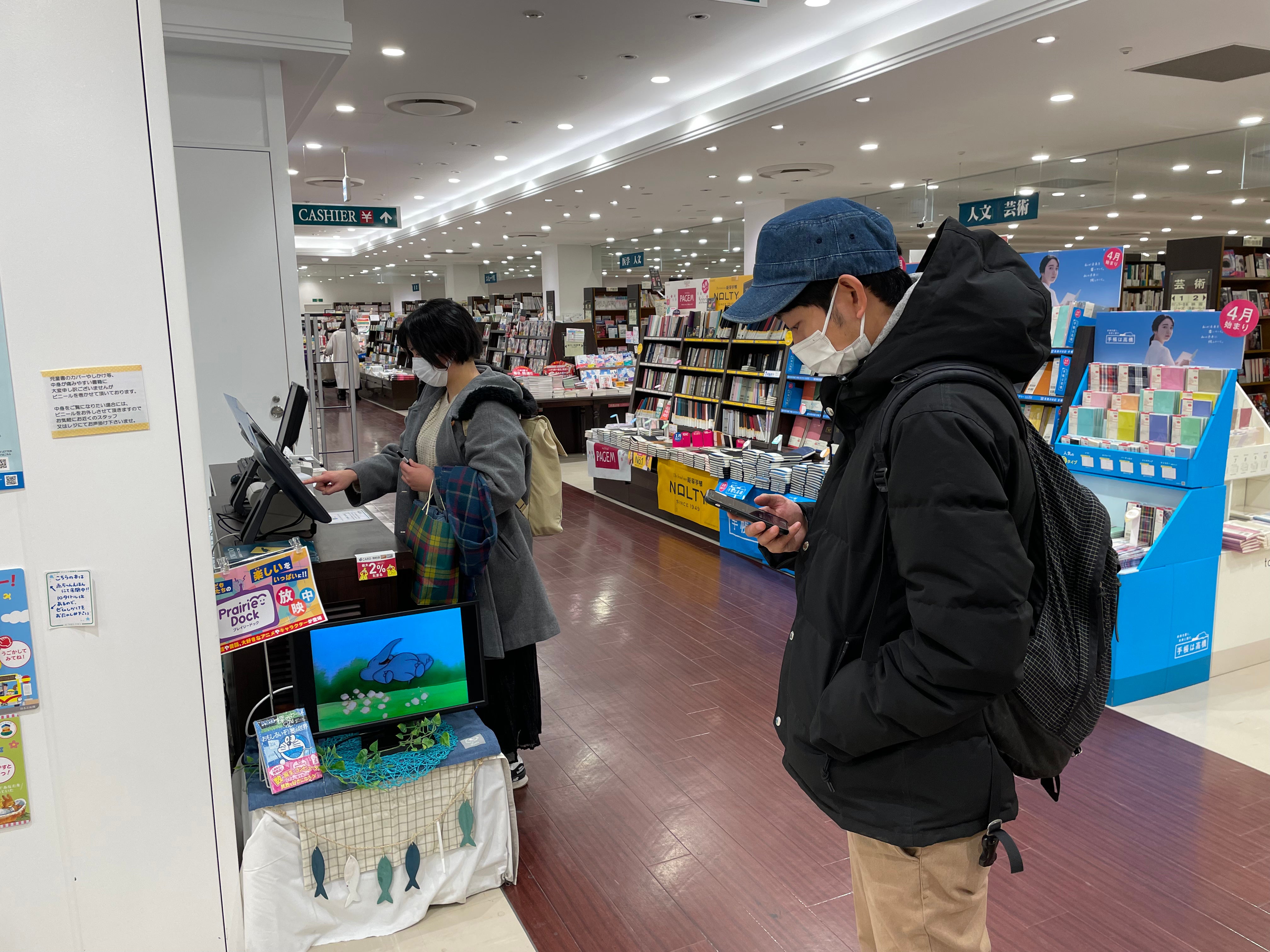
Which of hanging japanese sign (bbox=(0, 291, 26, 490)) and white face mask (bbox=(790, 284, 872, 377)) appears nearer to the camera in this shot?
white face mask (bbox=(790, 284, 872, 377))

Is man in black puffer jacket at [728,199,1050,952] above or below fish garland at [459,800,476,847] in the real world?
above

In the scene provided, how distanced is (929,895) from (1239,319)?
3408mm

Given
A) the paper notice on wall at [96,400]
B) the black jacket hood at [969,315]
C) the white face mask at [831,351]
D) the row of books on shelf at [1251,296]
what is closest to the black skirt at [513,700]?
the paper notice on wall at [96,400]

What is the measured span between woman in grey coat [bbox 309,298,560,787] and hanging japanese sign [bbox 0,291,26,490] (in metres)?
0.98

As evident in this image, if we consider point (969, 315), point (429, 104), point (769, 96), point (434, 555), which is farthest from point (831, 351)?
point (429, 104)

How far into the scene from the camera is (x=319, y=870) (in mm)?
2188

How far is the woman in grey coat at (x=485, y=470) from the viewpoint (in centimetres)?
263

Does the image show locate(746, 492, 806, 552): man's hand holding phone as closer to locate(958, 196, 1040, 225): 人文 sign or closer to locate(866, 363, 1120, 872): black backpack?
locate(866, 363, 1120, 872): black backpack

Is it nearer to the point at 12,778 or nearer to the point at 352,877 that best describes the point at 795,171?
the point at 352,877

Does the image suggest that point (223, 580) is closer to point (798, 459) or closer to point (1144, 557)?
point (1144, 557)

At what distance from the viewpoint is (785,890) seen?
8.09 ft

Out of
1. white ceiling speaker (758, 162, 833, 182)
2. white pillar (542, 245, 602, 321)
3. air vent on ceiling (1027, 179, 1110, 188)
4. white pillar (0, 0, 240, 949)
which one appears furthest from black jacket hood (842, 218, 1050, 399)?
white pillar (542, 245, 602, 321)

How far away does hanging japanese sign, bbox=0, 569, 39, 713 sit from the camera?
176 cm

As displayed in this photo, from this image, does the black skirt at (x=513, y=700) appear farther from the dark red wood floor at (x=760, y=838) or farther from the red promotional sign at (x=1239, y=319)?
the red promotional sign at (x=1239, y=319)
